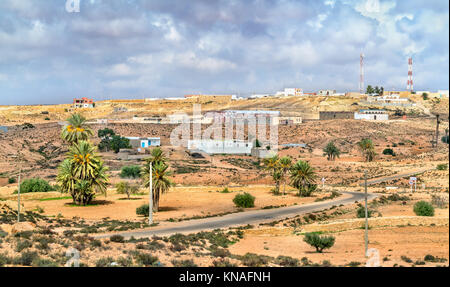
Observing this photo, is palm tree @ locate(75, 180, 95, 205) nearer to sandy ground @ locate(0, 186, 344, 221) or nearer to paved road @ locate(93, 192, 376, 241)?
sandy ground @ locate(0, 186, 344, 221)

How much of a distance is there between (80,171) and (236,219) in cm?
2039

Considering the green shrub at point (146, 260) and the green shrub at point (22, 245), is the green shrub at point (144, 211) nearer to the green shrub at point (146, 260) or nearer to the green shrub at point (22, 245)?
the green shrub at point (22, 245)

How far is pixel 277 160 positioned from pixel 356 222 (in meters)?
30.9

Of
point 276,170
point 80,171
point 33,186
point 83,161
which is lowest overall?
point 33,186

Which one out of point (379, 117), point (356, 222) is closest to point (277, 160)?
point (356, 222)

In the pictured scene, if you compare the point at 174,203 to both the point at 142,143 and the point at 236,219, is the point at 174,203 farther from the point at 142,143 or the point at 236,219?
the point at 142,143

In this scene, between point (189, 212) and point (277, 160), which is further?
point (277, 160)

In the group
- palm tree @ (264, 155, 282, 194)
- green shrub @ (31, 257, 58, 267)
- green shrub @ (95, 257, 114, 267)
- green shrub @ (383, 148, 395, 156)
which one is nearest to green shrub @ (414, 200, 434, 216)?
palm tree @ (264, 155, 282, 194)

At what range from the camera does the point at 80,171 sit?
57062 mm

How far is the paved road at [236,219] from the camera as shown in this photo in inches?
1518

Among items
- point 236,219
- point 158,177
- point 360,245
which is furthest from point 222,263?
point 158,177

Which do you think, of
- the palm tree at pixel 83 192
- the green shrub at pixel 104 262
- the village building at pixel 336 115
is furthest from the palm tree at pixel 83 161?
the village building at pixel 336 115

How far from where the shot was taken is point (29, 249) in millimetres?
23609

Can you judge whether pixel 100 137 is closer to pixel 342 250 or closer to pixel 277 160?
pixel 277 160
